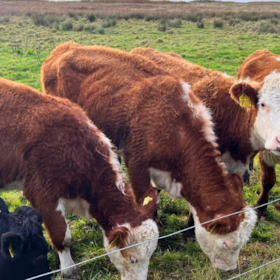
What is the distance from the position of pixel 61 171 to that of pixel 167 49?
12736 millimetres

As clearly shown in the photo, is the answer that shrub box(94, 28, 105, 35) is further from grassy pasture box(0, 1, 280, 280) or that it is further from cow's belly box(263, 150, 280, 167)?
cow's belly box(263, 150, 280, 167)

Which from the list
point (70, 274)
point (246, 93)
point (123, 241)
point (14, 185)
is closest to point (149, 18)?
point (246, 93)

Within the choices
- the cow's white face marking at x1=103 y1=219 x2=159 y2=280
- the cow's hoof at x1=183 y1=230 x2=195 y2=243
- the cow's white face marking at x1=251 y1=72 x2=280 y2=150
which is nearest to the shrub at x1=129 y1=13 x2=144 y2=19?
the cow's white face marking at x1=251 y1=72 x2=280 y2=150

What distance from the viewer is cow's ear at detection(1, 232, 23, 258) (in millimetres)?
2660

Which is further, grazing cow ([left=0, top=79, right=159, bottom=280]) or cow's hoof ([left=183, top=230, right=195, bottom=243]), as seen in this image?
cow's hoof ([left=183, top=230, right=195, bottom=243])

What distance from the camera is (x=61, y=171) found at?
133 inches

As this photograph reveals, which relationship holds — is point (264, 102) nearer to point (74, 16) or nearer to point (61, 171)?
point (61, 171)

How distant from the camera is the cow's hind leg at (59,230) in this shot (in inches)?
134

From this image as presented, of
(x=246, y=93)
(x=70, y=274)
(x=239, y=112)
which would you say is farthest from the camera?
(x=239, y=112)

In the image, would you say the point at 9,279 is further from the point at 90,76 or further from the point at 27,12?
the point at 27,12

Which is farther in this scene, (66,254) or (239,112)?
(239,112)

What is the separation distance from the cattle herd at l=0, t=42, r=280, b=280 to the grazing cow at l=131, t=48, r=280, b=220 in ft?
0.05

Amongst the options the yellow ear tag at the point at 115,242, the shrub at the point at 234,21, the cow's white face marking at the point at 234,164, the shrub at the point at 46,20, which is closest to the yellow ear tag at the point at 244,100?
the cow's white face marking at the point at 234,164

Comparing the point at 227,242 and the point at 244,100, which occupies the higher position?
the point at 244,100
